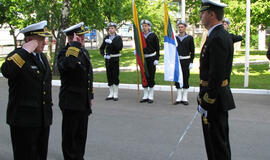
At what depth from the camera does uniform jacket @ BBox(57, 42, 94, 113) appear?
453 cm

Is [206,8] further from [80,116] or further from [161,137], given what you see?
[161,137]

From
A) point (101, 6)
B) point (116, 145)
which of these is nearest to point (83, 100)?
point (116, 145)

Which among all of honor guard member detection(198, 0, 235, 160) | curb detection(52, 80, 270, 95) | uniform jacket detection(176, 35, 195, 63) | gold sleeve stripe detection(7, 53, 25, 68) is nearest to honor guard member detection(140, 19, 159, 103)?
uniform jacket detection(176, 35, 195, 63)

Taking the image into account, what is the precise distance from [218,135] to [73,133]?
6.22 feet

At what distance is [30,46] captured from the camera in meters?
3.83

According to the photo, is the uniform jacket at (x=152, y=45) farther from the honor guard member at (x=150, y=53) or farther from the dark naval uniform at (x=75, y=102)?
the dark naval uniform at (x=75, y=102)

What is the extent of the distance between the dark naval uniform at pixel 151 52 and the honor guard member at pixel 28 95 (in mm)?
5778

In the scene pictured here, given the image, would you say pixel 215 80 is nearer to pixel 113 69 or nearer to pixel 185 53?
pixel 185 53

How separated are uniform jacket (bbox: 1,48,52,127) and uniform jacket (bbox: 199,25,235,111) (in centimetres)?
184

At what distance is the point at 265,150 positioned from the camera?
18.2 feet

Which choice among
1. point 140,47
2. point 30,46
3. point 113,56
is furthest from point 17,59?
point 113,56

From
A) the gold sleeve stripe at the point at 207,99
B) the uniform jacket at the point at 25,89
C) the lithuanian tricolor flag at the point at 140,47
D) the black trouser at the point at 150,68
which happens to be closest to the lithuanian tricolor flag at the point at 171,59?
the black trouser at the point at 150,68

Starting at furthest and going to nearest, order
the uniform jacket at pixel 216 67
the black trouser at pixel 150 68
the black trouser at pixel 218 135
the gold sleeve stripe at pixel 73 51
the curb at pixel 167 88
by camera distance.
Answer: the curb at pixel 167 88
the black trouser at pixel 150 68
the gold sleeve stripe at pixel 73 51
the black trouser at pixel 218 135
the uniform jacket at pixel 216 67

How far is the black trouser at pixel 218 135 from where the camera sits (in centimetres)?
395
